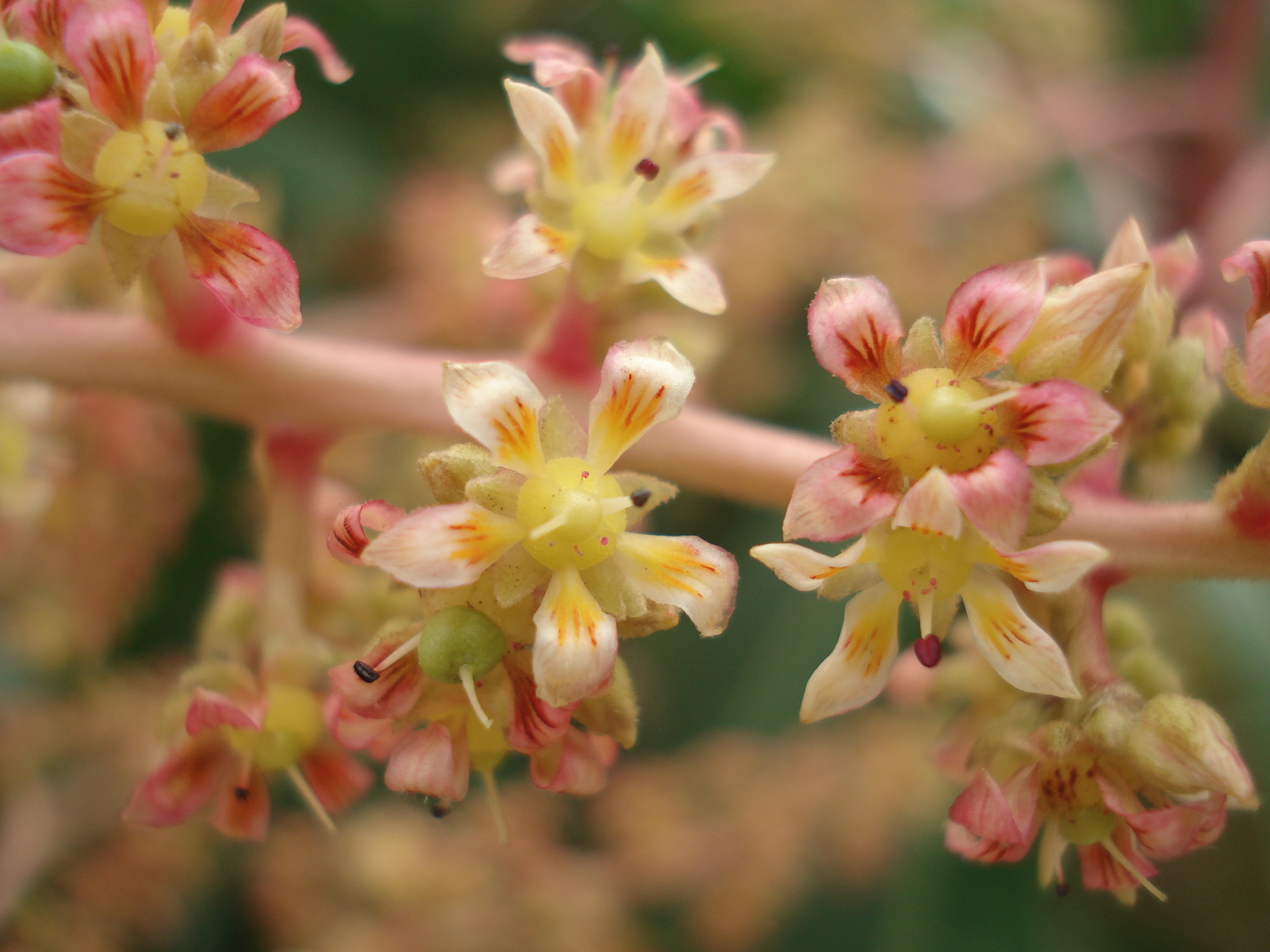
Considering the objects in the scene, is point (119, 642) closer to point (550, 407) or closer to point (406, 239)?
point (406, 239)

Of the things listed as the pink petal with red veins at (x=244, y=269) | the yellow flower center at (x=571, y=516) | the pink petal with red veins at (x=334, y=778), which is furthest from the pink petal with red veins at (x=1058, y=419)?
the pink petal with red veins at (x=334, y=778)

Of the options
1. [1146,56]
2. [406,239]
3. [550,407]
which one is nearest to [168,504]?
[406,239]

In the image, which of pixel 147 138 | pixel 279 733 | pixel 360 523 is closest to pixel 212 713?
pixel 279 733

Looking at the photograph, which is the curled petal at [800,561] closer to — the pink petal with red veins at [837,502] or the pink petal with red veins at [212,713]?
the pink petal with red veins at [837,502]

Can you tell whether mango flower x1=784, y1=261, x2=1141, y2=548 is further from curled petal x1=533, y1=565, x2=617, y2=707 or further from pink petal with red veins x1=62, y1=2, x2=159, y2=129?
pink petal with red veins x1=62, y1=2, x2=159, y2=129

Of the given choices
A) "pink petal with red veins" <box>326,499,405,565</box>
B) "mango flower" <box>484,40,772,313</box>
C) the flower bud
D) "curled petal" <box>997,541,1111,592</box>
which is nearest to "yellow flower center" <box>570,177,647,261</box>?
"mango flower" <box>484,40,772,313</box>

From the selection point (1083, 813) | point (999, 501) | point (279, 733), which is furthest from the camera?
point (279, 733)

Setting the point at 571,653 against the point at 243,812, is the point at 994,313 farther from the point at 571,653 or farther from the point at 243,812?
the point at 243,812
